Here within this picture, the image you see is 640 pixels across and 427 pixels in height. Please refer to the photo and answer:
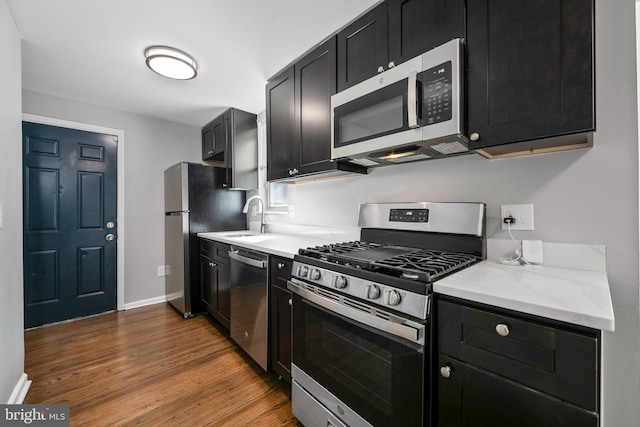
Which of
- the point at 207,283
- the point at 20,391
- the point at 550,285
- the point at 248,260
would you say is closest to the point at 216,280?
the point at 207,283

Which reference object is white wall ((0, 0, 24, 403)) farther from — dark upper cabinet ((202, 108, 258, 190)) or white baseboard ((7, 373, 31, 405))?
dark upper cabinet ((202, 108, 258, 190))

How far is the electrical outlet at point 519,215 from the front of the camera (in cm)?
128

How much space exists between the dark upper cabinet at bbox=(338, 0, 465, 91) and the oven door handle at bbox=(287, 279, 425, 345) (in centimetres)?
126

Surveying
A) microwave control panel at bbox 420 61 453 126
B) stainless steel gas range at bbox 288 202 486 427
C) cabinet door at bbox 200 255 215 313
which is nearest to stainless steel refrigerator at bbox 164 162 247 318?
cabinet door at bbox 200 255 215 313

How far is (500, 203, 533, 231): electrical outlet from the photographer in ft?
4.18

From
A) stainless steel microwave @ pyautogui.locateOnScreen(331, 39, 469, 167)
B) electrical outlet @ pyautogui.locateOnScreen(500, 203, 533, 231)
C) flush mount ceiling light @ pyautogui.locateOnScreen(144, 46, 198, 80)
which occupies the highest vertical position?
flush mount ceiling light @ pyautogui.locateOnScreen(144, 46, 198, 80)

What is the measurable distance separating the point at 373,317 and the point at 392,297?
130 mm

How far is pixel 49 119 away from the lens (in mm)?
2787

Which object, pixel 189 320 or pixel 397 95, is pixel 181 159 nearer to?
pixel 189 320

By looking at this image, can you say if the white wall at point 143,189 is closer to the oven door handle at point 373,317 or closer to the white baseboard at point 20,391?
the white baseboard at point 20,391

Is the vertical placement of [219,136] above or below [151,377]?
above

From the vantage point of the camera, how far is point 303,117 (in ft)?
6.76

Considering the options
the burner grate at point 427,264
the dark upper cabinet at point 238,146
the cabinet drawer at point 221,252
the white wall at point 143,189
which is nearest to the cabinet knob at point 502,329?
the burner grate at point 427,264

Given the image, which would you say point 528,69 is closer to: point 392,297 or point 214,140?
point 392,297
